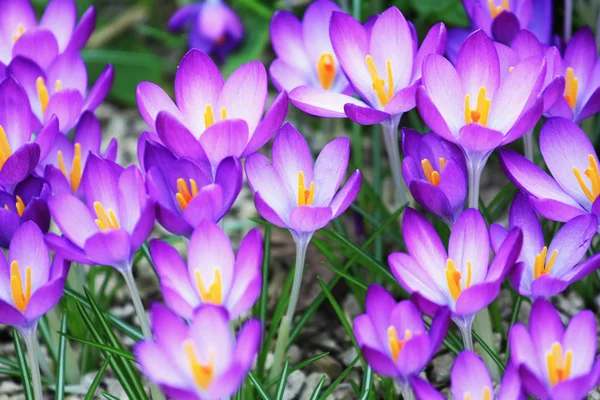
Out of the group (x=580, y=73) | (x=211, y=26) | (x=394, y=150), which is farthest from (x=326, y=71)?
(x=211, y=26)

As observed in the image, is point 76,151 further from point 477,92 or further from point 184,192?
point 477,92

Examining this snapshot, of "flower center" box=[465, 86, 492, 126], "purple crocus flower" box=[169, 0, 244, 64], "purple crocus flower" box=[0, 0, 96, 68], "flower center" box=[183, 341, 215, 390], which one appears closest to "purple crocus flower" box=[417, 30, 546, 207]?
"flower center" box=[465, 86, 492, 126]

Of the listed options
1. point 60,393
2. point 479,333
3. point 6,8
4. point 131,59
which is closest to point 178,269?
point 60,393

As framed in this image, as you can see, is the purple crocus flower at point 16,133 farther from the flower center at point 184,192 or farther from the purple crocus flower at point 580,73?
the purple crocus flower at point 580,73

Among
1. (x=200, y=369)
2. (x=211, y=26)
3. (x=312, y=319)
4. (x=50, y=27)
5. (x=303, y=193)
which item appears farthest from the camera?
(x=211, y=26)

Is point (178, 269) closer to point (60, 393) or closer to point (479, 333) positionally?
point (60, 393)

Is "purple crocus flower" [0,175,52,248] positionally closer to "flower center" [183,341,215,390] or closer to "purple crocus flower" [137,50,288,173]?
"purple crocus flower" [137,50,288,173]

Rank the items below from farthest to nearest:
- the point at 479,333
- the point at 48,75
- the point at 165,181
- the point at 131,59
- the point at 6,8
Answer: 1. the point at 131,59
2. the point at 6,8
3. the point at 48,75
4. the point at 479,333
5. the point at 165,181
